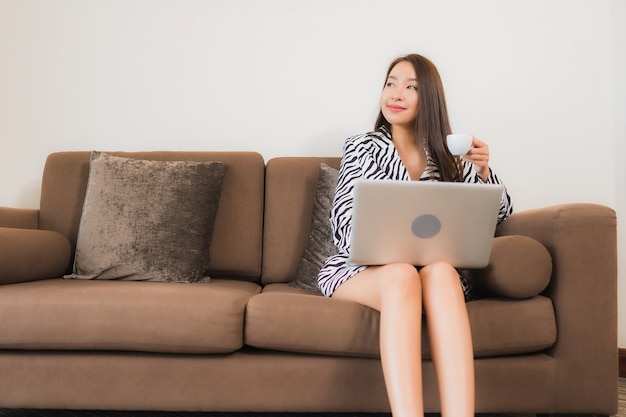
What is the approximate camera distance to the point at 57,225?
2207mm

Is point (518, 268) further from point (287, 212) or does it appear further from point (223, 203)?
point (223, 203)

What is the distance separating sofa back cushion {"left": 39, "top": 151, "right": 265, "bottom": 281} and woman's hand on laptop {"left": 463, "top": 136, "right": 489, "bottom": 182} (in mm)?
869

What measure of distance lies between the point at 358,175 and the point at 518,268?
0.58 metres

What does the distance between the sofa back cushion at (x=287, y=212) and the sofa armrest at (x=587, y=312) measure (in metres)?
0.97

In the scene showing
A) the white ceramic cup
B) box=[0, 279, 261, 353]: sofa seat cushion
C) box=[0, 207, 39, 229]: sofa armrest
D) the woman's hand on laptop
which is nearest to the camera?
the white ceramic cup

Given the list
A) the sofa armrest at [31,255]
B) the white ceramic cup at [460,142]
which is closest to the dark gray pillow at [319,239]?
the white ceramic cup at [460,142]

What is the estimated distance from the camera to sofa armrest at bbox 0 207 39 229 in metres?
2.09

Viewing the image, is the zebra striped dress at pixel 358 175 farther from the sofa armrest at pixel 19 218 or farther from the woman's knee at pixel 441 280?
the sofa armrest at pixel 19 218

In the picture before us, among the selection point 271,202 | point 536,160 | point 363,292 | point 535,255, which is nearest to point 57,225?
point 271,202

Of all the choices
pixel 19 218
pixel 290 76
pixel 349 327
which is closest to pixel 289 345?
pixel 349 327

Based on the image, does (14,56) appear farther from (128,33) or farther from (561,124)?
(561,124)

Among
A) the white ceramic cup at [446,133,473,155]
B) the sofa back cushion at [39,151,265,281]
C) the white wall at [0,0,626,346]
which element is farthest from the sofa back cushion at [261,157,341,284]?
the white ceramic cup at [446,133,473,155]

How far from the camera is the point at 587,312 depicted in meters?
1.52

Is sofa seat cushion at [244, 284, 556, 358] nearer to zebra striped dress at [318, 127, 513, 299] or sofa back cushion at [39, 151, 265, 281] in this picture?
zebra striped dress at [318, 127, 513, 299]
